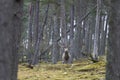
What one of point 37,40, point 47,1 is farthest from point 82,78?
point 37,40

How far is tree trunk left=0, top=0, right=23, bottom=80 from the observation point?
10.00 ft

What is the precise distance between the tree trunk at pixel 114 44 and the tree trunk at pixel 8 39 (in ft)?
5.33

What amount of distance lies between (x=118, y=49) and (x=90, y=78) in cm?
391

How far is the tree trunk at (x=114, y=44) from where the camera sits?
421cm

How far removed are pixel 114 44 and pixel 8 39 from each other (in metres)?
1.76

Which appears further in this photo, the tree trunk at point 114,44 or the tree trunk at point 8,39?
the tree trunk at point 114,44

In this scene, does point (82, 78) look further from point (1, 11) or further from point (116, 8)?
point (1, 11)

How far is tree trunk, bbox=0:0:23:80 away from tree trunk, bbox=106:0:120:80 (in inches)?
63.9

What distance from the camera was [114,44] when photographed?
4.28 meters

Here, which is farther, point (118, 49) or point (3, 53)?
point (118, 49)

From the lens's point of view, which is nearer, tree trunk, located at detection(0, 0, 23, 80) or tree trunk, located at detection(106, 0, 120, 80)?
tree trunk, located at detection(0, 0, 23, 80)

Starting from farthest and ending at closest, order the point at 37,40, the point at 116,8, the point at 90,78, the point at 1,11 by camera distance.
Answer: the point at 37,40
the point at 90,78
the point at 116,8
the point at 1,11

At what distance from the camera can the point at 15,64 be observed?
3.13 metres

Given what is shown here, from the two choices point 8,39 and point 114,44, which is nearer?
point 8,39
